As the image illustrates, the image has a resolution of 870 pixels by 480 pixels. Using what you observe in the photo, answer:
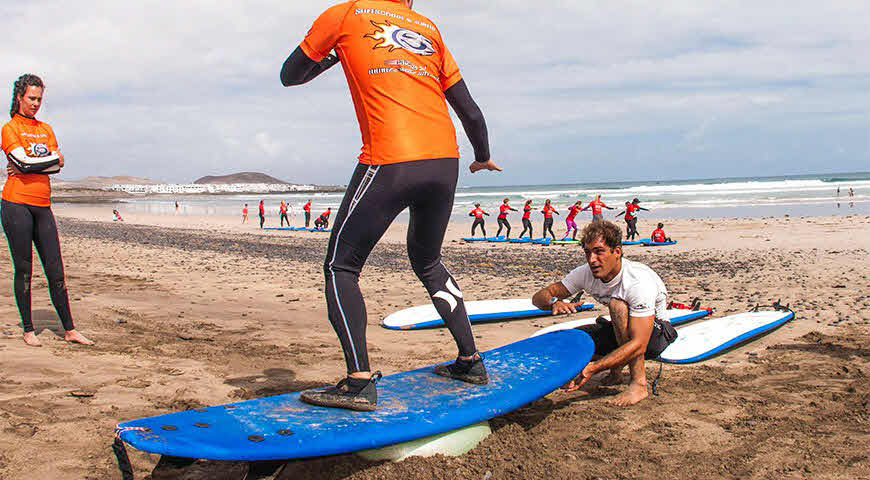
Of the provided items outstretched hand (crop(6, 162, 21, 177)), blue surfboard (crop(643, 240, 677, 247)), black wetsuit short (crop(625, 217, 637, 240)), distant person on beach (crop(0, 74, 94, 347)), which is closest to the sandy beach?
distant person on beach (crop(0, 74, 94, 347))

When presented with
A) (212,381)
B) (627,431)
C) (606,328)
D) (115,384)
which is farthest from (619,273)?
(115,384)

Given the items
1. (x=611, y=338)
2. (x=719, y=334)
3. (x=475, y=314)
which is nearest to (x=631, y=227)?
(x=475, y=314)

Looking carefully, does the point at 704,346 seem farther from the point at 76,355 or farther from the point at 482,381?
the point at 76,355

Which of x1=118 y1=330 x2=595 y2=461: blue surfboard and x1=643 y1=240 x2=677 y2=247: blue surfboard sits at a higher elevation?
x1=118 y1=330 x2=595 y2=461: blue surfboard

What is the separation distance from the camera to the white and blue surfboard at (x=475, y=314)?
21.3 feet

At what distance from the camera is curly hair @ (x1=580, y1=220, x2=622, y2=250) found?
12.8ft

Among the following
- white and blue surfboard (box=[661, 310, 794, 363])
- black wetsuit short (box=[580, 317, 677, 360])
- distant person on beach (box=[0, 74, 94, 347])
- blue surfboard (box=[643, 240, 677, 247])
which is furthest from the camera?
blue surfboard (box=[643, 240, 677, 247])

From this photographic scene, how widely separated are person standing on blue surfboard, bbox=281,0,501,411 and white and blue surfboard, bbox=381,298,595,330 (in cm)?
348

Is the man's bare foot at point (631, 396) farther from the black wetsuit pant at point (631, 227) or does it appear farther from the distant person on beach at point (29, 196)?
the black wetsuit pant at point (631, 227)

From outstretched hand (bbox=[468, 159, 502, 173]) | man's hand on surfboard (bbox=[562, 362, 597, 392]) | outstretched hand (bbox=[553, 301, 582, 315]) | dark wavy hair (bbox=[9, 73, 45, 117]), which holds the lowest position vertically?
man's hand on surfboard (bbox=[562, 362, 597, 392])

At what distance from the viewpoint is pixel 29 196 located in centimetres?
481

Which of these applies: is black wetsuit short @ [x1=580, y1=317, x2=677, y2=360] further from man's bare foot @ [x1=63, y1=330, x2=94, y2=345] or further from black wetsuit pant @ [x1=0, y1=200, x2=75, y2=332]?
black wetsuit pant @ [x1=0, y1=200, x2=75, y2=332]

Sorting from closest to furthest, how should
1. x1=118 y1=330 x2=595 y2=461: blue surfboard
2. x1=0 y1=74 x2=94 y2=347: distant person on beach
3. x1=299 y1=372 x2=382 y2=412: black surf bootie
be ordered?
x1=118 y1=330 x2=595 y2=461: blue surfboard, x1=299 y1=372 x2=382 y2=412: black surf bootie, x1=0 y1=74 x2=94 y2=347: distant person on beach

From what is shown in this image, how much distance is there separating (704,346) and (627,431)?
85.0 inches
